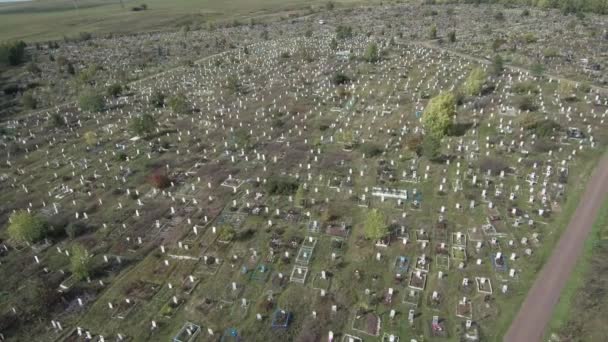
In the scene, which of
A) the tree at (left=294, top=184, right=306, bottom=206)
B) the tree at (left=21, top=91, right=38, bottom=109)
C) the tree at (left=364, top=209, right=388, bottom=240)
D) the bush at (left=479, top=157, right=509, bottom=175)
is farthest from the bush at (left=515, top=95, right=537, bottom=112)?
the tree at (left=21, top=91, right=38, bottom=109)

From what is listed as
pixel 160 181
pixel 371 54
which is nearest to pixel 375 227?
pixel 160 181

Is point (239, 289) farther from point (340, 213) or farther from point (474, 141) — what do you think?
point (474, 141)

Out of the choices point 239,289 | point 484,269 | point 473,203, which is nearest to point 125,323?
point 239,289

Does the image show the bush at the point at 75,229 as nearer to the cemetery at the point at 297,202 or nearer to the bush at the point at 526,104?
the cemetery at the point at 297,202

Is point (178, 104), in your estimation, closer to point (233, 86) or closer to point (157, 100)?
point (157, 100)

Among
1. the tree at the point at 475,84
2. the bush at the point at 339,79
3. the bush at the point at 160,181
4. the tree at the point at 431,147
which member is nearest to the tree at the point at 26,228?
the bush at the point at 160,181

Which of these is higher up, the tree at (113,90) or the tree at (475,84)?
the tree at (475,84)
